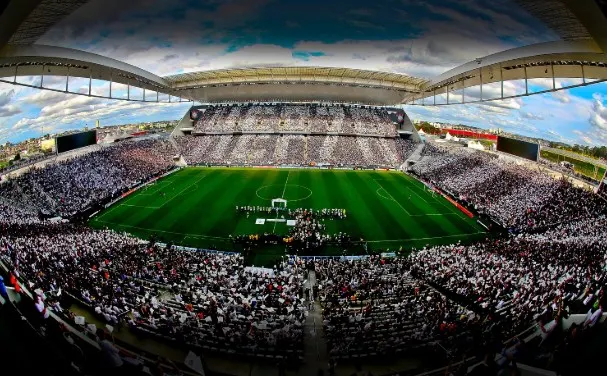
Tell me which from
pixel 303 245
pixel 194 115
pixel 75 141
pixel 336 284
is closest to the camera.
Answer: pixel 336 284

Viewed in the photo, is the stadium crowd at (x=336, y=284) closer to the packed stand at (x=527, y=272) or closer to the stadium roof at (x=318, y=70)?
the packed stand at (x=527, y=272)

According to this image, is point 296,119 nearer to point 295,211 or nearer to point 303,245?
point 295,211

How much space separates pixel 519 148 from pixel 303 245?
2951 centimetres

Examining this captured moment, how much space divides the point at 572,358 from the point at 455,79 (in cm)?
3418

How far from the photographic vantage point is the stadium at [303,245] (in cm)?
883

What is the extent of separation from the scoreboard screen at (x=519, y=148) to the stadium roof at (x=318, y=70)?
29.4 feet

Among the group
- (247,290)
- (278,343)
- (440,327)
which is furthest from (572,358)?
(247,290)

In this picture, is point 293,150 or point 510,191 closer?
point 510,191

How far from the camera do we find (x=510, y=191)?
105 ft

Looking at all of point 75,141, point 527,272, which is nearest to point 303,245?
point 527,272

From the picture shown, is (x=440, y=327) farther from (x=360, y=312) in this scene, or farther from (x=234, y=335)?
(x=234, y=335)

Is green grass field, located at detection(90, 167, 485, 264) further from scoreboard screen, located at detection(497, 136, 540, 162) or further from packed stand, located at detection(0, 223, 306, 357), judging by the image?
scoreboard screen, located at detection(497, 136, 540, 162)

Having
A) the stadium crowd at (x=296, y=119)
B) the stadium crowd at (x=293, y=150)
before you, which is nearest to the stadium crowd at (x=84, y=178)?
the stadium crowd at (x=293, y=150)

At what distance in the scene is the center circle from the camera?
1405 inches
